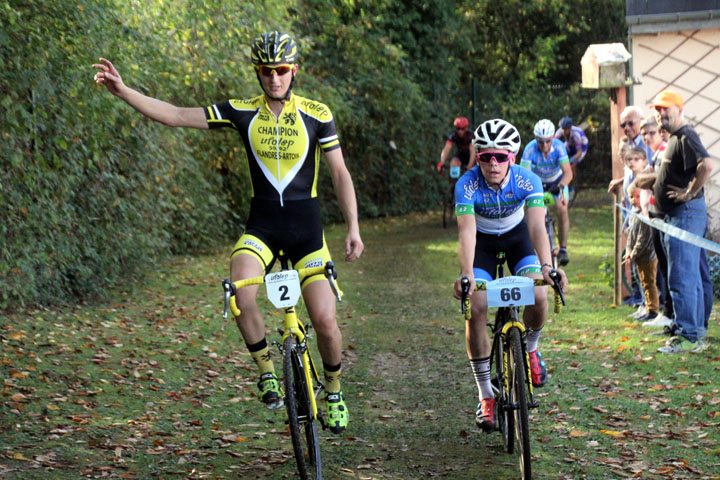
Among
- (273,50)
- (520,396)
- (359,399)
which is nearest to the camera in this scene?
(520,396)

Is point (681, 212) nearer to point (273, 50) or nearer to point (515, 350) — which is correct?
point (515, 350)

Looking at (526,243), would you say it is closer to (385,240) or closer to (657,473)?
(657,473)

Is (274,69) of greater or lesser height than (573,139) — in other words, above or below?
above

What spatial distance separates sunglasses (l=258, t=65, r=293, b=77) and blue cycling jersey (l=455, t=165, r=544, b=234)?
4.45ft

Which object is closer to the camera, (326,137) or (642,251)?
(326,137)

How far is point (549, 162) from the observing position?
13539mm

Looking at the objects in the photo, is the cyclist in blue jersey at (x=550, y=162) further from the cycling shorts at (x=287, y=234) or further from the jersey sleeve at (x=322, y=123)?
the cycling shorts at (x=287, y=234)

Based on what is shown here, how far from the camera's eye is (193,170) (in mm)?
15406

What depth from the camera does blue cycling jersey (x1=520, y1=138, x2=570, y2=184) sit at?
13.5 m

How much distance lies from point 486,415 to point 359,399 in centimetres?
176

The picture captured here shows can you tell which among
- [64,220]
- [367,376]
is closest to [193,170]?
[64,220]

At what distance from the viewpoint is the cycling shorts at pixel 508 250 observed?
629 cm

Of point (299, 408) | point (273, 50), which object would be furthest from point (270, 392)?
point (273, 50)

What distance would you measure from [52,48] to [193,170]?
260 inches
